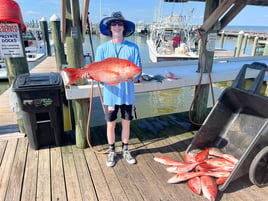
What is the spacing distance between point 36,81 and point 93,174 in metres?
1.49

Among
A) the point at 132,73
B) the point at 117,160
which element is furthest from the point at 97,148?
the point at 132,73

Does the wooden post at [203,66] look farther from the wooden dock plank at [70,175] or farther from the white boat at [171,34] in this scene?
the white boat at [171,34]

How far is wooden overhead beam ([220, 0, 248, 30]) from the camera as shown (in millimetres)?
3031

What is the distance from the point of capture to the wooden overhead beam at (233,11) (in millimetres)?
3031

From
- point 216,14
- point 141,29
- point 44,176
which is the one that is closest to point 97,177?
point 44,176

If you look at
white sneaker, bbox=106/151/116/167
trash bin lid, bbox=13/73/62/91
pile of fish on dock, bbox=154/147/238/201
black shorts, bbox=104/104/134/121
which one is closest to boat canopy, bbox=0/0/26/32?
trash bin lid, bbox=13/73/62/91

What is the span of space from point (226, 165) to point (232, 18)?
7.65 ft

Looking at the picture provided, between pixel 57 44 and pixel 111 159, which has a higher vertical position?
pixel 57 44

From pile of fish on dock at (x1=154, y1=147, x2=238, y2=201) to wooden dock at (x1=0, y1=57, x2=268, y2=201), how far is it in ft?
0.26

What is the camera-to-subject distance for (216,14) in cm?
287

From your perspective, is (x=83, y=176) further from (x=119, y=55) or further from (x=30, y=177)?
(x=119, y=55)

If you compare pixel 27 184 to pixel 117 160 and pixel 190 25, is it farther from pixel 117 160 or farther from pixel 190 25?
pixel 190 25

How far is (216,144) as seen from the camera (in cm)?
288

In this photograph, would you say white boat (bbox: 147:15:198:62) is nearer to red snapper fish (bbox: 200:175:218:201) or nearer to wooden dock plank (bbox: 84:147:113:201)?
wooden dock plank (bbox: 84:147:113:201)
